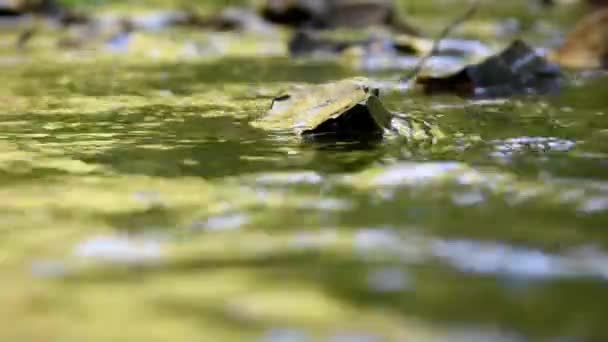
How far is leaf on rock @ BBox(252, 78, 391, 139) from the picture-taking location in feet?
7.60

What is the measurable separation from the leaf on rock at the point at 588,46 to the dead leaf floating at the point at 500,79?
0.78 metres

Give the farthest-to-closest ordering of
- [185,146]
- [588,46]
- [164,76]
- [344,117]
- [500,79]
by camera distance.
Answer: [588,46], [164,76], [500,79], [344,117], [185,146]

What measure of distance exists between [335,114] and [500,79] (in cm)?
162

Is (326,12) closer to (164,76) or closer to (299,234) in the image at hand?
(164,76)

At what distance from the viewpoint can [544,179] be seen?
176 cm

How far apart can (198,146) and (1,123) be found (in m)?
0.89

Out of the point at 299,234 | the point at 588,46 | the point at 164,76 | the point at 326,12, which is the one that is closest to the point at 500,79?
the point at 588,46

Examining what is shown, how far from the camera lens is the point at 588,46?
4738mm

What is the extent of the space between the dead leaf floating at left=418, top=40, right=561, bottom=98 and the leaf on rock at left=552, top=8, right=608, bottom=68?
2.57 feet

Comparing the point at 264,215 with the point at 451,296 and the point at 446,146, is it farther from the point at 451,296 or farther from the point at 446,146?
the point at 446,146

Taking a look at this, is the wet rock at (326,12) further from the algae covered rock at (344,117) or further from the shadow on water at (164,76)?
the algae covered rock at (344,117)

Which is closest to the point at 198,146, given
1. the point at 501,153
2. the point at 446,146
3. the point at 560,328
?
the point at 446,146

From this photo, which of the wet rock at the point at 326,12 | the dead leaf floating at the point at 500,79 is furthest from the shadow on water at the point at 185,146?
the wet rock at the point at 326,12

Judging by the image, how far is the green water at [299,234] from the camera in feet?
3.41
